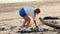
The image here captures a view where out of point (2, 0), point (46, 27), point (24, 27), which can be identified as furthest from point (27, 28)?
point (2, 0)

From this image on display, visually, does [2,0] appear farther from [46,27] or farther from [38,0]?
[46,27]

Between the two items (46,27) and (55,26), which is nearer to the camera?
(55,26)

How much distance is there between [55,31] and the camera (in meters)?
8.52

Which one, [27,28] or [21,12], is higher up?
[21,12]

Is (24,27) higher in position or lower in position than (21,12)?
lower

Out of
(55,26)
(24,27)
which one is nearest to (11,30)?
(24,27)

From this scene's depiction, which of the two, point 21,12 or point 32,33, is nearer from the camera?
point 32,33

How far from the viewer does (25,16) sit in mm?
8781

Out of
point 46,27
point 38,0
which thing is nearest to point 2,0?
point 38,0

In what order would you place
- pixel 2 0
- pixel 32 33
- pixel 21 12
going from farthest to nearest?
1. pixel 2 0
2. pixel 21 12
3. pixel 32 33

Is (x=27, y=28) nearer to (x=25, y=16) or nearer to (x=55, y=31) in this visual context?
(x=25, y=16)

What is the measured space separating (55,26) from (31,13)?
3.43ft

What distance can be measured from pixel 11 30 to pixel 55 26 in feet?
5.43

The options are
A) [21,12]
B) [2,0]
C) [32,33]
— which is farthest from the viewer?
[2,0]
